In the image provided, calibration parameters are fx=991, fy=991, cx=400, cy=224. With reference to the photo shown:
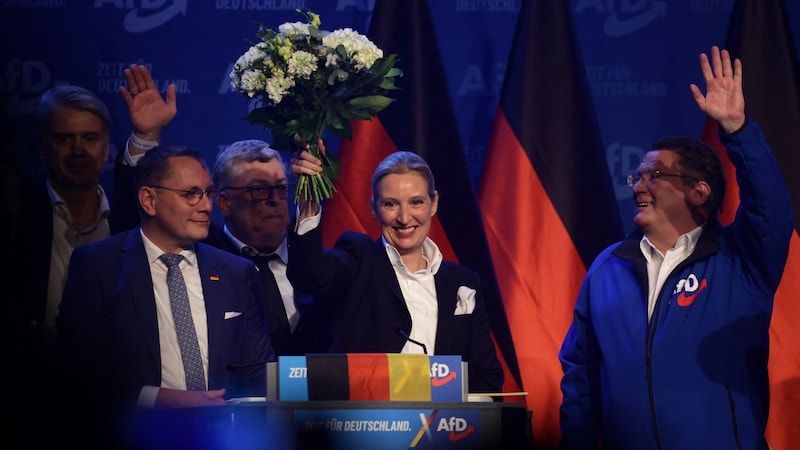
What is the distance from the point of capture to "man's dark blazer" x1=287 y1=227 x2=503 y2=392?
12.0ft

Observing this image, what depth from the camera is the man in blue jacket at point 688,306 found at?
3457 mm

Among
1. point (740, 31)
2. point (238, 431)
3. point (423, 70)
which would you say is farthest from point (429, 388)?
point (740, 31)

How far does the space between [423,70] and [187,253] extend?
1691 millimetres

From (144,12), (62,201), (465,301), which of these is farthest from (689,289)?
(144,12)

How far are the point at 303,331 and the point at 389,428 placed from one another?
5.72ft

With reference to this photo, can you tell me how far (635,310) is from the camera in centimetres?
367

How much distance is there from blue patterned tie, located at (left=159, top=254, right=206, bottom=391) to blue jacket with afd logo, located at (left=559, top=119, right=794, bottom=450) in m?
1.39

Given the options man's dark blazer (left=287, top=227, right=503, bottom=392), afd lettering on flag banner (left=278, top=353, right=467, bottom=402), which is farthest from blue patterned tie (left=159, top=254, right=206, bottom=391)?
afd lettering on flag banner (left=278, top=353, right=467, bottom=402)

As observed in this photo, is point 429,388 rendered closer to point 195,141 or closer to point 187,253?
point 187,253

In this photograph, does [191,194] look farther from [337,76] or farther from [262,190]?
[337,76]

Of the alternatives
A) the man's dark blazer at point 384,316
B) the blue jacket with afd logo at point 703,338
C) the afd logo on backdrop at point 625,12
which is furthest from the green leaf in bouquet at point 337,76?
the afd logo on backdrop at point 625,12

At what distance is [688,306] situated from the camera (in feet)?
11.8

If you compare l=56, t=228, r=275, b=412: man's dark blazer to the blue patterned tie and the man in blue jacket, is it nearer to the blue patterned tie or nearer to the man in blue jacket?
the blue patterned tie

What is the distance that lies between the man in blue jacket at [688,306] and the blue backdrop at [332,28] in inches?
60.0
